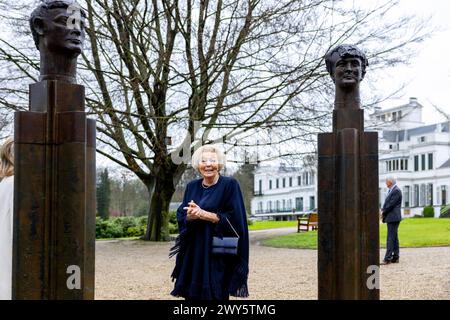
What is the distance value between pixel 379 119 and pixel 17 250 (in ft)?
56.5


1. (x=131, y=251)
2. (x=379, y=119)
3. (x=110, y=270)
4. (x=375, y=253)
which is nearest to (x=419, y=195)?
(x=379, y=119)

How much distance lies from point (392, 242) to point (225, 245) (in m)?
8.36

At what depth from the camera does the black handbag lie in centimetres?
508

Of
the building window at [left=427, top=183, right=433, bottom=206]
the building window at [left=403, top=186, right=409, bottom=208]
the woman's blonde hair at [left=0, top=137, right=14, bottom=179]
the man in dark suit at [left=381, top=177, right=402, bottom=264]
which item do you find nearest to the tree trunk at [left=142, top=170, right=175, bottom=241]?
the man in dark suit at [left=381, top=177, right=402, bottom=264]

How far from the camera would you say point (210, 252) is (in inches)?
201

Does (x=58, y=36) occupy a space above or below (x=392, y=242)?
above

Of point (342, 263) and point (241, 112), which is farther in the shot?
point (241, 112)

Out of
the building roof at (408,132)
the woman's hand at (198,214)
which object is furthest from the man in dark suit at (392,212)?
the building roof at (408,132)

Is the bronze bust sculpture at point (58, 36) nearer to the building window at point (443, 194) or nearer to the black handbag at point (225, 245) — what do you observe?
the black handbag at point (225, 245)

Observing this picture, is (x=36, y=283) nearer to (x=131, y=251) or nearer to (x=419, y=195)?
(x=131, y=251)

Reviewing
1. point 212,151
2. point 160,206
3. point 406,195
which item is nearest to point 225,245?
point 212,151

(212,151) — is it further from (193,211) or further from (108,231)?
(108,231)

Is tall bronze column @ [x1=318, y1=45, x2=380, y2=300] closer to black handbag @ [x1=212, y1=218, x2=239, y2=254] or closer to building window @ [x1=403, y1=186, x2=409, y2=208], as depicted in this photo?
black handbag @ [x1=212, y1=218, x2=239, y2=254]

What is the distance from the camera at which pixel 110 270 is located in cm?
1346
